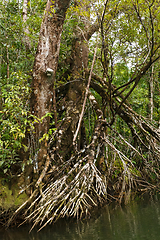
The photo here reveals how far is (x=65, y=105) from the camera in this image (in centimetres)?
512

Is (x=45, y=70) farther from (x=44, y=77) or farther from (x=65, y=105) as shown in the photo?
(x=65, y=105)

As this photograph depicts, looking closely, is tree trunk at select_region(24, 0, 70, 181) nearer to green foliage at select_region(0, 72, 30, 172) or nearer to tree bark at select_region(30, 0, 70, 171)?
tree bark at select_region(30, 0, 70, 171)

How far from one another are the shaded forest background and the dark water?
20cm

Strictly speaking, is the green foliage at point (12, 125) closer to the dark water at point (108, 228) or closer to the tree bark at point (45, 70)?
the tree bark at point (45, 70)

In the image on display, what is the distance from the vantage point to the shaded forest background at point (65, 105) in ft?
11.8

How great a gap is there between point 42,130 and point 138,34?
3.14m

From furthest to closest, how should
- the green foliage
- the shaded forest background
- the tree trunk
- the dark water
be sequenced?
the tree trunk, the shaded forest background, the green foliage, the dark water

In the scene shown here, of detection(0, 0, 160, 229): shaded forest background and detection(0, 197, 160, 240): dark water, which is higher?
detection(0, 0, 160, 229): shaded forest background

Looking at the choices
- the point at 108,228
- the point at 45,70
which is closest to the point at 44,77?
the point at 45,70

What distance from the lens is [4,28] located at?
14.6ft

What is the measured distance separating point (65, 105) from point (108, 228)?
290 centimetres

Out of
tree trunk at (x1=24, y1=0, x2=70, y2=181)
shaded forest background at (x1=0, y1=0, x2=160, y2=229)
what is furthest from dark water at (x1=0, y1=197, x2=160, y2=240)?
tree trunk at (x1=24, y1=0, x2=70, y2=181)

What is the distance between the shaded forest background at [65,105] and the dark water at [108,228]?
0.20 meters

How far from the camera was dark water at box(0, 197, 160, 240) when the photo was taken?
8.61 ft
